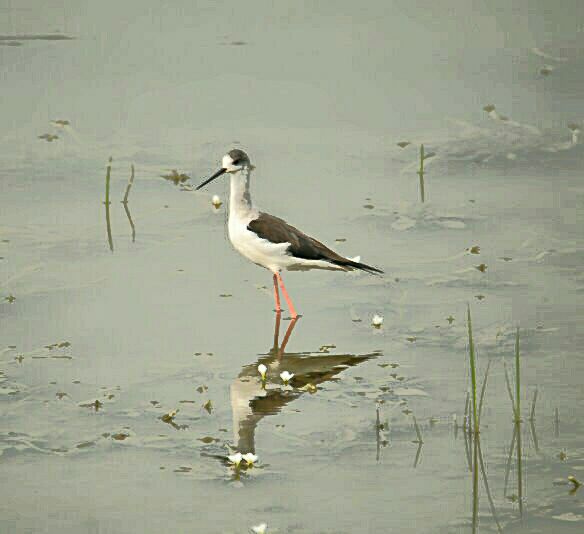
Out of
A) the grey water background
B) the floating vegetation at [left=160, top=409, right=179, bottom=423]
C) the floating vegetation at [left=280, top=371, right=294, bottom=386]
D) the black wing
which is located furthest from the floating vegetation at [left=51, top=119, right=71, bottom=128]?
the floating vegetation at [left=160, top=409, right=179, bottom=423]

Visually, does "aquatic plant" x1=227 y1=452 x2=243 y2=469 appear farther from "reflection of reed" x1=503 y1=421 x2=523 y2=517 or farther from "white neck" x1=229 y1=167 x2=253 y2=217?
"white neck" x1=229 y1=167 x2=253 y2=217

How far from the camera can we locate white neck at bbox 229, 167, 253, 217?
476 inches

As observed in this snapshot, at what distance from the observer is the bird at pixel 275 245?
11.7 meters

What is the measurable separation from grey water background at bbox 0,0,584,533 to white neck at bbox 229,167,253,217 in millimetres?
753

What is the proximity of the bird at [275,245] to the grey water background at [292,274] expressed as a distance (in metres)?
0.37

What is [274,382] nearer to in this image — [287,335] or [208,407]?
[208,407]

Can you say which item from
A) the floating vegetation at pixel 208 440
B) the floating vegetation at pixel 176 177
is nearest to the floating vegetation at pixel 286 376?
the floating vegetation at pixel 208 440

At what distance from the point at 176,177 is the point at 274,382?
5.37 meters

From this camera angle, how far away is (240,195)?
12.1m

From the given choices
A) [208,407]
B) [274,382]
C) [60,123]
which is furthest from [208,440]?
[60,123]

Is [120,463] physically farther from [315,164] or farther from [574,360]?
[315,164]

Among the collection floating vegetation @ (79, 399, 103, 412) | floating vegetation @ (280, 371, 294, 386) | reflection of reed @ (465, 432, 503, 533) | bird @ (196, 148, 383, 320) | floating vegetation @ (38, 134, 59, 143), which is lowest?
reflection of reed @ (465, 432, 503, 533)

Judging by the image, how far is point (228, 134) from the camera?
658 inches

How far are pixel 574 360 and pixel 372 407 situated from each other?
179 cm
